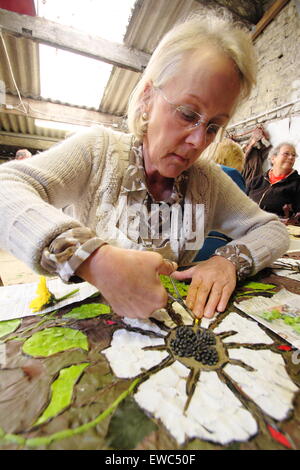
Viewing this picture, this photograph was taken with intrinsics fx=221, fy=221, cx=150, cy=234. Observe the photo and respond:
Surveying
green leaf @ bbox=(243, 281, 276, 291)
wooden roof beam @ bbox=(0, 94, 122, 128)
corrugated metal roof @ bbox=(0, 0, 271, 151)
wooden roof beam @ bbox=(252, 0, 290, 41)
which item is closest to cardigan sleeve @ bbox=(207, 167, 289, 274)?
green leaf @ bbox=(243, 281, 276, 291)

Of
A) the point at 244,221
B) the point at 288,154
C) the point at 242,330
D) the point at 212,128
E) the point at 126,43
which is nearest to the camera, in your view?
the point at 242,330

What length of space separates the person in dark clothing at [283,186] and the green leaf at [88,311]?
2.89m

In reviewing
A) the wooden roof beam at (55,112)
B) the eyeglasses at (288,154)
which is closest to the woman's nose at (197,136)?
the eyeglasses at (288,154)

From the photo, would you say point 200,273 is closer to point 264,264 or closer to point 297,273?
point 264,264

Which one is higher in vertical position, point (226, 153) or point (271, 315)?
point (226, 153)

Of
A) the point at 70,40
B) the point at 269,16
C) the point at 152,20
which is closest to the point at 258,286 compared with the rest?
the point at 152,20

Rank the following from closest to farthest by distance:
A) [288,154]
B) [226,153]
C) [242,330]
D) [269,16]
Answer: [242,330], [226,153], [288,154], [269,16]

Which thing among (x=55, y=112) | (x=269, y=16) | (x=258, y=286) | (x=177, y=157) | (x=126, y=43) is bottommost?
(x=258, y=286)

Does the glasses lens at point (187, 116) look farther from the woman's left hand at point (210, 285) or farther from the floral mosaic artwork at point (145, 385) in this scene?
the floral mosaic artwork at point (145, 385)

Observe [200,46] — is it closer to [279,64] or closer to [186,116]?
[186,116]

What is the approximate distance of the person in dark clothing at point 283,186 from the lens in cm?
289

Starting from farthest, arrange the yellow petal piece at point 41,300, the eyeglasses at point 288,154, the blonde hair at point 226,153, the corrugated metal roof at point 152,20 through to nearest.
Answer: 1. the eyeglasses at point 288,154
2. the corrugated metal roof at point 152,20
3. the blonde hair at point 226,153
4. the yellow petal piece at point 41,300

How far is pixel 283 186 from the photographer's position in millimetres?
2967

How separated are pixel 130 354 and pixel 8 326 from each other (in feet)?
1.05
